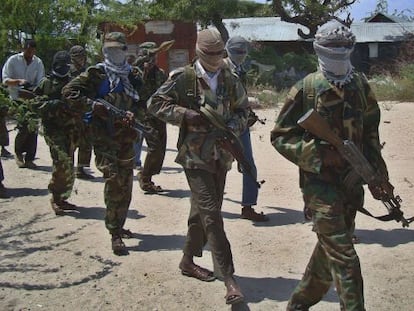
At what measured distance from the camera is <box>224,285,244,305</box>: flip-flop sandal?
4090 mm

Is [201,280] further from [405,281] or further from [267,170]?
[267,170]

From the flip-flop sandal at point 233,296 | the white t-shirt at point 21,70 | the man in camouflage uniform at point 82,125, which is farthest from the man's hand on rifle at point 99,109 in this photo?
the white t-shirt at point 21,70

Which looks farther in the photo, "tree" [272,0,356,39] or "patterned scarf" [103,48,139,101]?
"tree" [272,0,356,39]

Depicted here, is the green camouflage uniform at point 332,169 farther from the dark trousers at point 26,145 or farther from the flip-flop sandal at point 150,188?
the dark trousers at point 26,145

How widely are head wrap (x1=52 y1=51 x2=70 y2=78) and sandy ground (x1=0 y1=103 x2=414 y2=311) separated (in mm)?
1524

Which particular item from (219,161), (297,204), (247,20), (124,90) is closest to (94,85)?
(124,90)

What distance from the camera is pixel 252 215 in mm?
6355

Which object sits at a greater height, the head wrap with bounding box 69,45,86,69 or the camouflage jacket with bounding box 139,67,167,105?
the head wrap with bounding box 69,45,86,69

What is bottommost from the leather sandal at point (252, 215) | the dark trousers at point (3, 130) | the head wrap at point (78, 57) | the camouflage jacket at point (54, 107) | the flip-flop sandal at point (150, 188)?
the flip-flop sandal at point (150, 188)

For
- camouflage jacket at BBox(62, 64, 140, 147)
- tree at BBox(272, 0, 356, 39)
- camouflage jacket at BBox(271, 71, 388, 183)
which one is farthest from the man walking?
tree at BBox(272, 0, 356, 39)

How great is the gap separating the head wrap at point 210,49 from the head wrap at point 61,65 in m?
2.68

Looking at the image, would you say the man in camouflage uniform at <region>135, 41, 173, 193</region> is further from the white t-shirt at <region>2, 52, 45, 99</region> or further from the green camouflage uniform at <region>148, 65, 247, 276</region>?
the green camouflage uniform at <region>148, 65, 247, 276</region>

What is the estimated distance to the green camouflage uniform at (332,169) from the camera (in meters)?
3.38

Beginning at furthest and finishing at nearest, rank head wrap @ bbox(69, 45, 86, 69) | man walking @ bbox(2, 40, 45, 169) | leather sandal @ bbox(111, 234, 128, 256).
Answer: man walking @ bbox(2, 40, 45, 169)
head wrap @ bbox(69, 45, 86, 69)
leather sandal @ bbox(111, 234, 128, 256)
